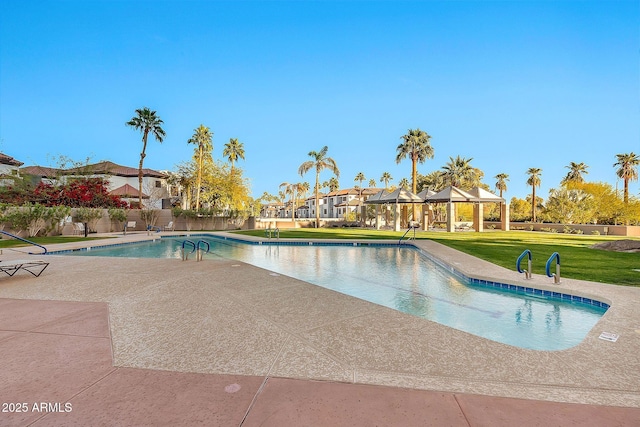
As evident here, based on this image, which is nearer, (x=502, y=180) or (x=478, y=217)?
(x=478, y=217)

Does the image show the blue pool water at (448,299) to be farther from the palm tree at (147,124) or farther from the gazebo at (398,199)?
the palm tree at (147,124)

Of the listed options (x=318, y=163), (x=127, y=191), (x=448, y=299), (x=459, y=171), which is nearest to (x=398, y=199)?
(x=318, y=163)

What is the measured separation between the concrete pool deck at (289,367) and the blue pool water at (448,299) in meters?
0.68

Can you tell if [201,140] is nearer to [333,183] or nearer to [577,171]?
[577,171]

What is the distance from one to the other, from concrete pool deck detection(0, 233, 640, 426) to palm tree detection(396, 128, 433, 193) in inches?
1106

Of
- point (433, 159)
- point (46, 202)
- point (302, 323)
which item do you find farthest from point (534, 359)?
point (433, 159)

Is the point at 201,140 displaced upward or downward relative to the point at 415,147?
upward

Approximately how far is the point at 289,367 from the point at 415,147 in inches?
1243

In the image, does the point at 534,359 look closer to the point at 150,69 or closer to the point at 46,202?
the point at 46,202

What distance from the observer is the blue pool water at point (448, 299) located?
16.0 ft

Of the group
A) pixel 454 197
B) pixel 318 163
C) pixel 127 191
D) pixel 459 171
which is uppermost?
pixel 459 171

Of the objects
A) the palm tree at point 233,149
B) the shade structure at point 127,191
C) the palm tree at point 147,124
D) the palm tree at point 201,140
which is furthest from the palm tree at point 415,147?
the shade structure at point 127,191

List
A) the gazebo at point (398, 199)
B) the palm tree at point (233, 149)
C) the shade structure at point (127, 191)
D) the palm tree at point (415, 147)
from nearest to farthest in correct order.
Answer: the gazebo at point (398, 199)
the palm tree at point (415, 147)
the shade structure at point (127, 191)
the palm tree at point (233, 149)

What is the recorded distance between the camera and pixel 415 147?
31.8 m
